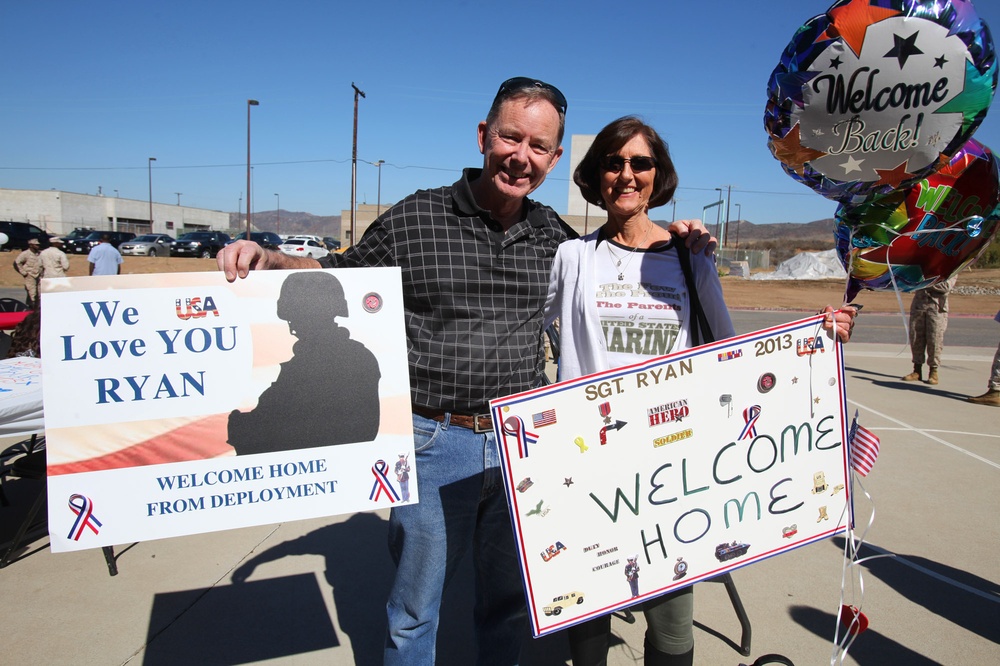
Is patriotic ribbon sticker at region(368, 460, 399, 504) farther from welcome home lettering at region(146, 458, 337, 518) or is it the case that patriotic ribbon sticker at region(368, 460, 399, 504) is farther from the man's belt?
the man's belt

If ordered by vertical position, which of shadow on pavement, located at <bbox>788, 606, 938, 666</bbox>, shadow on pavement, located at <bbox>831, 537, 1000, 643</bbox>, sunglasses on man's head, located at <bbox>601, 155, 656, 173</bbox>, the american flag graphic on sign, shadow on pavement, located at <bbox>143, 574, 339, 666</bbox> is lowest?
shadow on pavement, located at <bbox>143, 574, 339, 666</bbox>

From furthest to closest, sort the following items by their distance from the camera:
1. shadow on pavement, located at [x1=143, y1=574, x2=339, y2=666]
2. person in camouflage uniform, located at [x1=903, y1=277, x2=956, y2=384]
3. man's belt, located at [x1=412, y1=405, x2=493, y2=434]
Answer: person in camouflage uniform, located at [x1=903, y1=277, x2=956, y2=384], shadow on pavement, located at [x1=143, y1=574, x2=339, y2=666], man's belt, located at [x1=412, y1=405, x2=493, y2=434]

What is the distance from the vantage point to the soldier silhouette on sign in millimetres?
1737

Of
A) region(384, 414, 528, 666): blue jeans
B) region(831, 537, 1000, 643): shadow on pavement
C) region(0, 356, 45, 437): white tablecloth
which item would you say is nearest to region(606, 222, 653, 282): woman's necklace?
region(384, 414, 528, 666): blue jeans

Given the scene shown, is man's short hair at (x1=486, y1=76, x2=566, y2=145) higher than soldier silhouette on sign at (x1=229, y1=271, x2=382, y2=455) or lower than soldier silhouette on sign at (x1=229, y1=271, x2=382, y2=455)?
higher

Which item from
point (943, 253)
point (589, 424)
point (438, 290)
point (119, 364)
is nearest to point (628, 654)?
point (589, 424)

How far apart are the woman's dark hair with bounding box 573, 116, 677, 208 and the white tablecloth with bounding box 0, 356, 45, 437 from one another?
281 cm

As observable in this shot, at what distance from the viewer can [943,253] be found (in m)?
2.22

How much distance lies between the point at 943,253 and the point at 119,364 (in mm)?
2808

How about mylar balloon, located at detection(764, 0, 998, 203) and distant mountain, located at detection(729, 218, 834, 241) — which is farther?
distant mountain, located at detection(729, 218, 834, 241)

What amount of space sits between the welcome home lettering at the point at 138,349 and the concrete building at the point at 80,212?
59.3 meters

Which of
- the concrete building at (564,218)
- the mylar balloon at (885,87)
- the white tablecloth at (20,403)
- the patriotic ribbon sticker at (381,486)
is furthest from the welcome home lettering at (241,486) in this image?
the concrete building at (564,218)

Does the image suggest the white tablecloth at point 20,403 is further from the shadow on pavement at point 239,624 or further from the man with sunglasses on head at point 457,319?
the man with sunglasses on head at point 457,319

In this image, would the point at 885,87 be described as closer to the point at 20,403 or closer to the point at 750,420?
the point at 750,420
